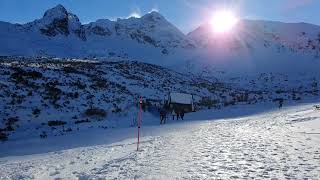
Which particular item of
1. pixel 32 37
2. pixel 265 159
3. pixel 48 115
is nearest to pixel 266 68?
pixel 32 37

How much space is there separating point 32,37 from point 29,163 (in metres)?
122

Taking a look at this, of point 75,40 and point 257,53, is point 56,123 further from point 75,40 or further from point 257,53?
point 257,53

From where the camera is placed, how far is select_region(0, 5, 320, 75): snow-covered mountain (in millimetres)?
127050

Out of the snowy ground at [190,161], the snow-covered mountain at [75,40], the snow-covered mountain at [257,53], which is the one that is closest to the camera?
the snowy ground at [190,161]

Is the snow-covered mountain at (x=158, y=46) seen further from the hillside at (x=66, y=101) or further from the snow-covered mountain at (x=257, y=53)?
the hillside at (x=66, y=101)

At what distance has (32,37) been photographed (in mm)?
130875

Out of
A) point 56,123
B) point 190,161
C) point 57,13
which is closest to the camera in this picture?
point 190,161

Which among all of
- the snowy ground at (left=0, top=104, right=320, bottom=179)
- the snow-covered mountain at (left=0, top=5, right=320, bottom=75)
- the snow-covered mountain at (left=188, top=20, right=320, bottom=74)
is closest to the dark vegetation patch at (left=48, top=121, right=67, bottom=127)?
the snowy ground at (left=0, top=104, right=320, bottom=179)

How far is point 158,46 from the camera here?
565 ft

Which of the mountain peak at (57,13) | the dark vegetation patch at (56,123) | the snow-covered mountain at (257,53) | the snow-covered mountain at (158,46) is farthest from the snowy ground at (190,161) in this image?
the mountain peak at (57,13)

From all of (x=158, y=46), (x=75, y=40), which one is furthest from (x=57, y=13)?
(x=158, y=46)

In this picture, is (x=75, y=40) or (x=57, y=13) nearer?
(x=75, y=40)

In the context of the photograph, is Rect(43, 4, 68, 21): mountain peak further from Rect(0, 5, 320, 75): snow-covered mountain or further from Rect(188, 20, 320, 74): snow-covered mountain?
Rect(188, 20, 320, 74): snow-covered mountain

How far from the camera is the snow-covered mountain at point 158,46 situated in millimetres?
127050
